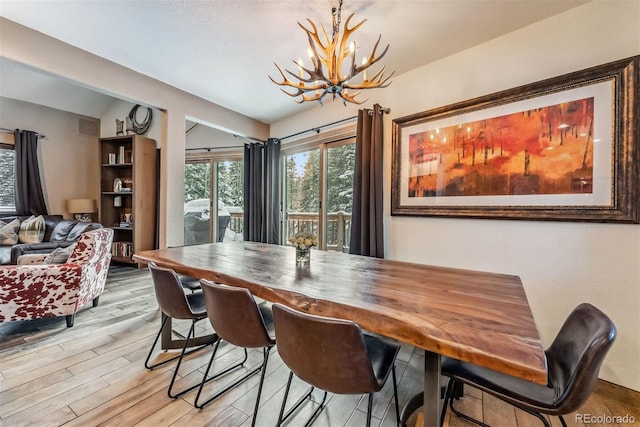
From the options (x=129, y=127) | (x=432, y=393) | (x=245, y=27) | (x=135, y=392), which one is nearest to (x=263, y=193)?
(x=245, y=27)

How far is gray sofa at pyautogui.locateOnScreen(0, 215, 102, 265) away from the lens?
126 inches

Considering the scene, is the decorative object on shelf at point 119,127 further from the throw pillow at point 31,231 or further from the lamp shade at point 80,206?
the throw pillow at point 31,231

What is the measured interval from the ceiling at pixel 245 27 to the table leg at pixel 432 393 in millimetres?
2265

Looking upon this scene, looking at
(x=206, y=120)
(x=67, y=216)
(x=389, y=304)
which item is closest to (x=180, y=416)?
(x=389, y=304)

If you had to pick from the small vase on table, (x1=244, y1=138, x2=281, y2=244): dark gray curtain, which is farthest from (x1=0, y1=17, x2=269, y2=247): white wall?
the small vase on table

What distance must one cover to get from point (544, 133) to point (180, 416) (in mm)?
3047

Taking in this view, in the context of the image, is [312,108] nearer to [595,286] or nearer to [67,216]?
[595,286]

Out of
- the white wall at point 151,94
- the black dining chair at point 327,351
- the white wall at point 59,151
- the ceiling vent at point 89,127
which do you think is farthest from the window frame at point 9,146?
the black dining chair at point 327,351

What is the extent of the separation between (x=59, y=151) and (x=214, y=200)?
2.76 meters

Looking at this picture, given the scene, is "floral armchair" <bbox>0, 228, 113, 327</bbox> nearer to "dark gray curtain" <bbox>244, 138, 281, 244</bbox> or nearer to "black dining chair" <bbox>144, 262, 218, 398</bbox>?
"black dining chair" <bbox>144, 262, 218, 398</bbox>

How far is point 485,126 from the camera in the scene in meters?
2.34

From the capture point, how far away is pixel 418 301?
1.17 metres

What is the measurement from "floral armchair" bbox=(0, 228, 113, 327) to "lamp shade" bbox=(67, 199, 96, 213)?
2.84 meters

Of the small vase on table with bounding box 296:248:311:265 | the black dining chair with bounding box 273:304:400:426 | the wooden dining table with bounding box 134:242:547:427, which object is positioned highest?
the small vase on table with bounding box 296:248:311:265
